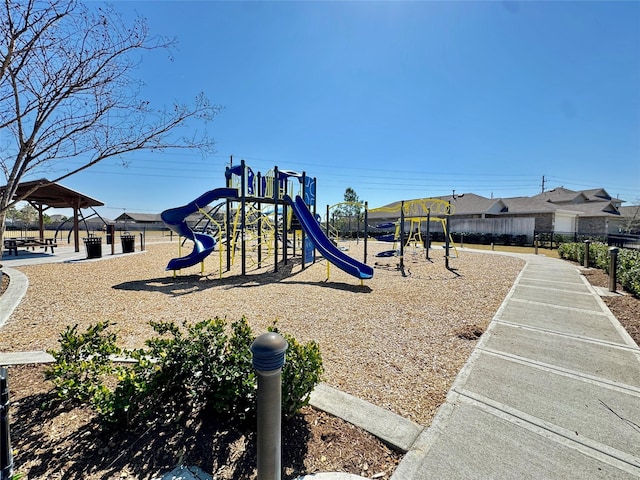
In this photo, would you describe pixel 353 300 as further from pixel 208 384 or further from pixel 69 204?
pixel 69 204

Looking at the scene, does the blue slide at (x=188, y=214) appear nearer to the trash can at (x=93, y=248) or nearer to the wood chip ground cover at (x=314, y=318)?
the wood chip ground cover at (x=314, y=318)

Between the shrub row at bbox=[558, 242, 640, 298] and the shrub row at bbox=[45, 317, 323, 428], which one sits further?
the shrub row at bbox=[558, 242, 640, 298]

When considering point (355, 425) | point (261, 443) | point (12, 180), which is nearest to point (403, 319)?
point (355, 425)

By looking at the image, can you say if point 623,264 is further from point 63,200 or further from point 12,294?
point 63,200

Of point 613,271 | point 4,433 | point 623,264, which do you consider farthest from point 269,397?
point 623,264

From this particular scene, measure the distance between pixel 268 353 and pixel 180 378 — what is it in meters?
1.46

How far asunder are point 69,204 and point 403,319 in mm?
21156

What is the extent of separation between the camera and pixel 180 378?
98.1 inches

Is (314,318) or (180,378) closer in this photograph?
(180,378)

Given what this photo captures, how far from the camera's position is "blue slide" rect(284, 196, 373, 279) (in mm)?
9063

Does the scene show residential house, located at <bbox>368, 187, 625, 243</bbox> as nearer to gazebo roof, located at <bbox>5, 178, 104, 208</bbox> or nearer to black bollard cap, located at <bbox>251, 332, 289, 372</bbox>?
gazebo roof, located at <bbox>5, 178, 104, 208</bbox>

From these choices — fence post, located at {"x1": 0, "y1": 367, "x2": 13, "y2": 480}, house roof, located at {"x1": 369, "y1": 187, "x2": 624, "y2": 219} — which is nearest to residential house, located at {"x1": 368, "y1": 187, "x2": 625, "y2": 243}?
house roof, located at {"x1": 369, "y1": 187, "x2": 624, "y2": 219}

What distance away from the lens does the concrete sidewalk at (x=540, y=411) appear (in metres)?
2.12

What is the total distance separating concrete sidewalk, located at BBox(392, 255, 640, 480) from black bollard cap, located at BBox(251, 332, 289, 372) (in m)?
1.32
